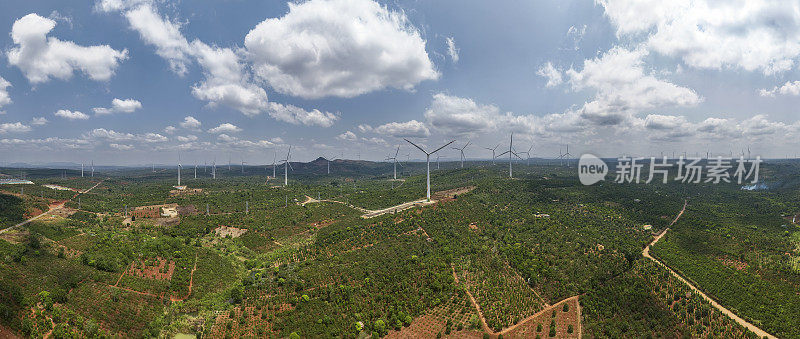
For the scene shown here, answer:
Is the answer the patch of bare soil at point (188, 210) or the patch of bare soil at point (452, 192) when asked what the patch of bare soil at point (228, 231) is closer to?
the patch of bare soil at point (188, 210)

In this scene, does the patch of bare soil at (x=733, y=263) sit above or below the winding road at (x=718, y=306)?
above

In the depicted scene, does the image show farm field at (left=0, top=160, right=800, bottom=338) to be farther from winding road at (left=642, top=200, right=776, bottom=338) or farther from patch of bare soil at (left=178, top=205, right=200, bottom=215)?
patch of bare soil at (left=178, top=205, right=200, bottom=215)

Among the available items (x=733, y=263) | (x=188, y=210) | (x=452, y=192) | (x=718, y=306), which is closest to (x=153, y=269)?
(x=188, y=210)

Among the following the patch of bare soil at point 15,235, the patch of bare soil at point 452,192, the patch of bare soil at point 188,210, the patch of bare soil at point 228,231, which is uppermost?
the patch of bare soil at point 452,192

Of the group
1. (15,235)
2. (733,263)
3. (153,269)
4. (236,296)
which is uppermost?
(15,235)

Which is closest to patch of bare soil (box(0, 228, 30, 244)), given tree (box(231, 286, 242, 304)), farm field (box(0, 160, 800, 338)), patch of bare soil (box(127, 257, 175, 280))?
farm field (box(0, 160, 800, 338))

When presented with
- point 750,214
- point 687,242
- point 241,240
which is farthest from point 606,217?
point 241,240

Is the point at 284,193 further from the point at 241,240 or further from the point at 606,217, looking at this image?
the point at 606,217

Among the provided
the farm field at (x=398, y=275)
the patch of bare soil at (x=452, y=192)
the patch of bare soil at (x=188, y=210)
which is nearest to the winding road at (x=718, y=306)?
the farm field at (x=398, y=275)

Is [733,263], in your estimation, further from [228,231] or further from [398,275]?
[228,231]
